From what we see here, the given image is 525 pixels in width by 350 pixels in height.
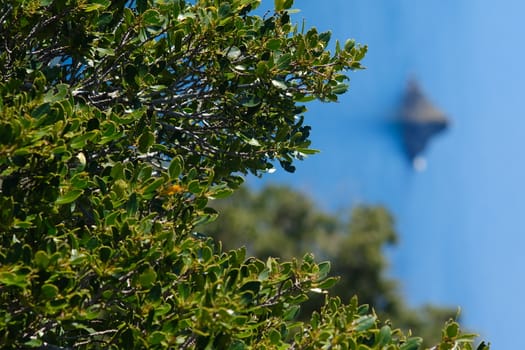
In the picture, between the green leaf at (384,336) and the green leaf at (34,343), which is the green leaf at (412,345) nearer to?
the green leaf at (384,336)

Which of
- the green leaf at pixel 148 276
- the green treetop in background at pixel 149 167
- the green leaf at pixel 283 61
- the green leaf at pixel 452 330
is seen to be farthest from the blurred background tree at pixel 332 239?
the green leaf at pixel 148 276

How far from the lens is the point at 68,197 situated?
240 centimetres

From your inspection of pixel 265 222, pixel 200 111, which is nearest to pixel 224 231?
pixel 265 222

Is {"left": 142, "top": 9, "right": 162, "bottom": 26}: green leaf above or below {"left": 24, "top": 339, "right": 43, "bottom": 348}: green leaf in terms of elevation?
above

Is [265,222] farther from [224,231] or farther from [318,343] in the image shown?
[318,343]

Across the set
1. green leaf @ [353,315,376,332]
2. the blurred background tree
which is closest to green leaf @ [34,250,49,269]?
green leaf @ [353,315,376,332]

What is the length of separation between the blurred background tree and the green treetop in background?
14.8m

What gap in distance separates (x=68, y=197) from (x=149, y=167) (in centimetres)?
27

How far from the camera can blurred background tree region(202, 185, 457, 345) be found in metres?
20.8

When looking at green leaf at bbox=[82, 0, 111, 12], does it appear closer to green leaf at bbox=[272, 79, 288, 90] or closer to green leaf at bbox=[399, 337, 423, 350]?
green leaf at bbox=[272, 79, 288, 90]

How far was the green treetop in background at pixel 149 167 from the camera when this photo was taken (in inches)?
90.5

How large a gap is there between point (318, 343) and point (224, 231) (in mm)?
19127

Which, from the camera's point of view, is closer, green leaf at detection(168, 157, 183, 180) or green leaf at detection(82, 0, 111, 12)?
green leaf at detection(168, 157, 183, 180)

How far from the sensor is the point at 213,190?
2.74 metres
